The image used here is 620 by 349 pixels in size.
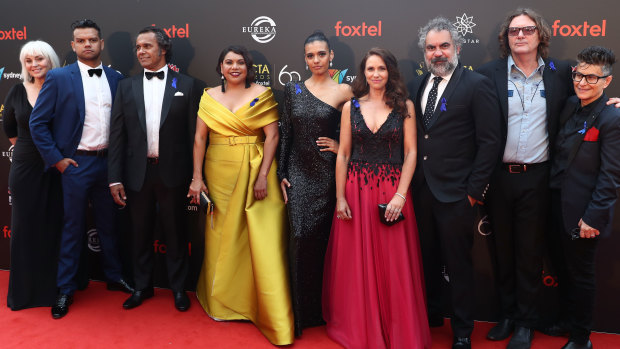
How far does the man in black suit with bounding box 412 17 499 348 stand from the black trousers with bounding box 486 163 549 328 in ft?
0.96

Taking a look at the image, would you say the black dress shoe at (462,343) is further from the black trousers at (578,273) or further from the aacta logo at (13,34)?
the aacta logo at (13,34)

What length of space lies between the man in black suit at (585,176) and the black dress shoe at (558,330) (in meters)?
0.19

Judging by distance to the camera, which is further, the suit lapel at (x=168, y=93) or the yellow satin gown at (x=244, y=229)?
the suit lapel at (x=168, y=93)

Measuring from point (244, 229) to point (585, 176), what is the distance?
2189mm

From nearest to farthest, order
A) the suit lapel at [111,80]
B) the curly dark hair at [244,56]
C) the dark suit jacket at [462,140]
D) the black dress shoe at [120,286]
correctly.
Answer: the dark suit jacket at [462,140] → the curly dark hair at [244,56] → the suit lapel at [111,80] → the black dress shoe at [120,286]

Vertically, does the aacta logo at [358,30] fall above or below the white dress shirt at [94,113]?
above

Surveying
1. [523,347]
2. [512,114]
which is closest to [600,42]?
[512,114]

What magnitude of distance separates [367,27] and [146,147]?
187 cm

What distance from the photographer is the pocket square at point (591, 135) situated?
2.52m

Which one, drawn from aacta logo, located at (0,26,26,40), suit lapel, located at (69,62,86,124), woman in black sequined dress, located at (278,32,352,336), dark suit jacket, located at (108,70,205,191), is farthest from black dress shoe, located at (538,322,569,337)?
aacta logo, located at (0,26,26,40)

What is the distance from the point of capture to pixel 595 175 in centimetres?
254

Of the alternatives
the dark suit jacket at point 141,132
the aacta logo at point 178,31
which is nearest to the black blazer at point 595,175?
the dark suit jacket at point 141,132

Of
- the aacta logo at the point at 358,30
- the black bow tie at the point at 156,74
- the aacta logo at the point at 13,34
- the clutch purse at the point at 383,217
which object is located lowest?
the clutch purse at the point at 383,217

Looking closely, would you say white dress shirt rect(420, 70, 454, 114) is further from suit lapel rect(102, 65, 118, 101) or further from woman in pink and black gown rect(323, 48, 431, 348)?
suit lapel rect(102, 65, 118, 101)
